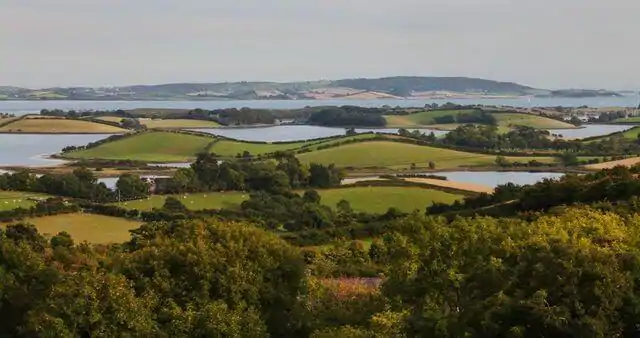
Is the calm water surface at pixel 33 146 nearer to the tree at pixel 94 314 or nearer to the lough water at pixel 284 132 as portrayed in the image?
the lough water at pixel 284 132

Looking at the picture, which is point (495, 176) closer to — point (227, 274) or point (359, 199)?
point (359, 199)

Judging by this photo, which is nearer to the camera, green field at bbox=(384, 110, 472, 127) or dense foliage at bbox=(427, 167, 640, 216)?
dense foliage at bbox=(427, 167, 640, 216)

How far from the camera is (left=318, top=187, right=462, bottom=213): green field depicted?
1914 inches

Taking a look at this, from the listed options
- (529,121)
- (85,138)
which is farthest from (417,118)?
(85,138)

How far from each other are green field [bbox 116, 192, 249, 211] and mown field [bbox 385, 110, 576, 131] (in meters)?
71.3

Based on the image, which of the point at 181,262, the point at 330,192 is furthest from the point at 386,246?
the point at 330,192

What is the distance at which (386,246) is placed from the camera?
774 inches

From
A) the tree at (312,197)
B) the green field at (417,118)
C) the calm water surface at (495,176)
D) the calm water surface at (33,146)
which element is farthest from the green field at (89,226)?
the green field at (417,118)

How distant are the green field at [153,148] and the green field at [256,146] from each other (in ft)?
6.67

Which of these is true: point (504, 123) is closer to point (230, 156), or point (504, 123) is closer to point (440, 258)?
point (230, 156)

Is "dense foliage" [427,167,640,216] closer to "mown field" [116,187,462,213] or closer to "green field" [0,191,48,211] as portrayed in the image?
"mown field" [116,187,462,213]

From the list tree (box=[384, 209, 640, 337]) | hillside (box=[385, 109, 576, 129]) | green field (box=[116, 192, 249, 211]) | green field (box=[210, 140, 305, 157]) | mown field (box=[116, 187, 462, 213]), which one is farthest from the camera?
hillside (box=[385, 109, 576, 129])

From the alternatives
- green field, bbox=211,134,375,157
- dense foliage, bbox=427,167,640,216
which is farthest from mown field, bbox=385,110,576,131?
dense foliage, bbox=427,167,640,216

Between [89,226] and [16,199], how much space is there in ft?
39.5
